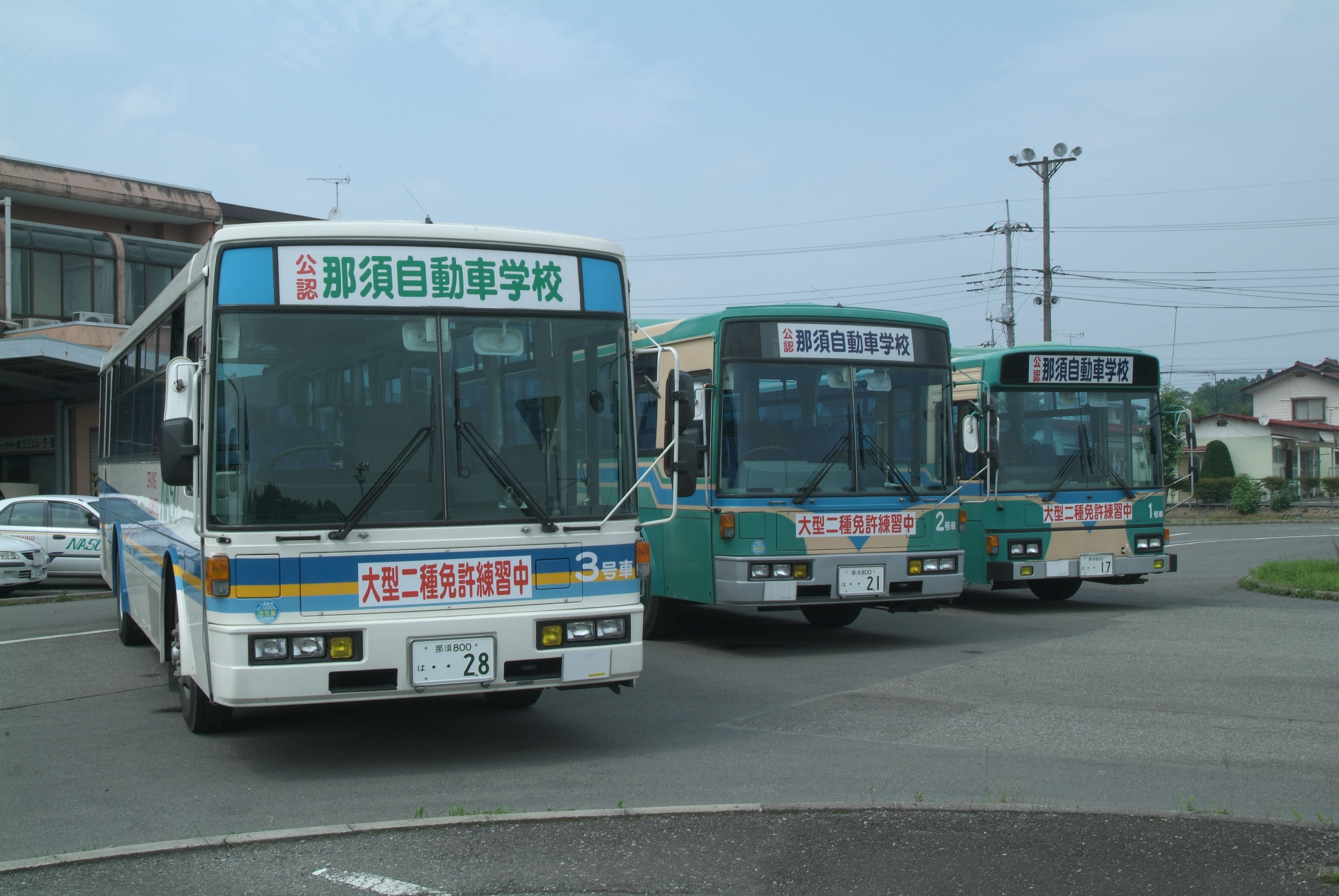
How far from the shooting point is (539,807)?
5.84 m

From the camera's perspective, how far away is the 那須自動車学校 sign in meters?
6.55

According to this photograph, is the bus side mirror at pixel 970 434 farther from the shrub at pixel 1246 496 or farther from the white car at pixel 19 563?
the shrub at pixel 1246 496

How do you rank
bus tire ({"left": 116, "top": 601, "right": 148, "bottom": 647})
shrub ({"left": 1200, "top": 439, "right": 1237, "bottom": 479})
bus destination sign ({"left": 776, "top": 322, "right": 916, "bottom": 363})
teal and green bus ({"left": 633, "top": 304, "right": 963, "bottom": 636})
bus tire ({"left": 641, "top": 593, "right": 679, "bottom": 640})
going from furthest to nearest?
shrub ({"left": 1200, "top": 439, "right": 1237, "bottom": 479}), bus tire ({"left": 641, "top": 593, "right": 679, "bottom": 640}), bus tire ({"left": 116, "top": 601, "right": 148, "bottom": 647}), bus destination sign ({"left": 776, "top": 322, "right": 916, "bottom": 363}), teal and green bus ({"left": 633, "top": 304, "right": 963, "bottom": 636})

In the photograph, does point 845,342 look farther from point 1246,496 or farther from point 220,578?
point 1246,496

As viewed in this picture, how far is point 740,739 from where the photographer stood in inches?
293

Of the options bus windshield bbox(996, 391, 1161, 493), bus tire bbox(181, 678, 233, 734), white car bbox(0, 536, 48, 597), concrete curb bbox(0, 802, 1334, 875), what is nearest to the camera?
concrete curb bbox(0, 802, 1334, 875)

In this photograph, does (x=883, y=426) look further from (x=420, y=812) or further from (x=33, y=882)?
(x=33, y=882)

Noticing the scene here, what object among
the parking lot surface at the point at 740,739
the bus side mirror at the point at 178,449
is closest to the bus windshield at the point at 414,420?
the bus side mirror at the point at 178,449

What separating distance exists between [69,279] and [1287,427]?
2297 inches

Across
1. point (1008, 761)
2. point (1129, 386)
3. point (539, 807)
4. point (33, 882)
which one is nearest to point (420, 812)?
point (539, 807)

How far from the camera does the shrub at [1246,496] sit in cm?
4450

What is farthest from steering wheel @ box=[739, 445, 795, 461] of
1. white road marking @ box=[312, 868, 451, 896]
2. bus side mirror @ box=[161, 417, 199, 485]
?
white road marking @ box=[312, 868, 451, 896]

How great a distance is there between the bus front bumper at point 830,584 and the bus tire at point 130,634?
5.71m

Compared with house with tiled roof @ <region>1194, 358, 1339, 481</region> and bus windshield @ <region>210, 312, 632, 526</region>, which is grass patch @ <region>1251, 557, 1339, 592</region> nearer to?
bus windshield @ <region>210, 312, 632, 526</region>
